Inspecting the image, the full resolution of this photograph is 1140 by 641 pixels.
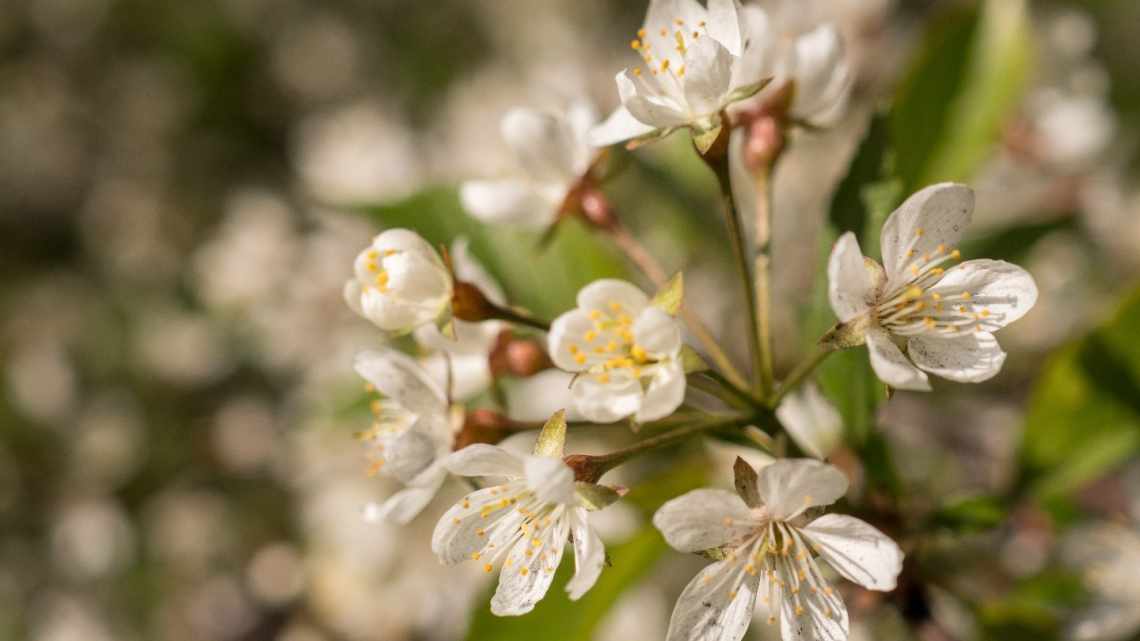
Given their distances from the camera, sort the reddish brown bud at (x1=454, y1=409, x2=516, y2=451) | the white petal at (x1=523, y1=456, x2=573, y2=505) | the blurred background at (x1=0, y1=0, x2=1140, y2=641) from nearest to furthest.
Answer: the white petal at (x1=523, y1=456, x2=573, y2=505)
the reddish brown bud at (x1=454, y1=409, x2=516, y2=451)
the blurred background at (x1=0, y1=0, x2=1140, y2=641)

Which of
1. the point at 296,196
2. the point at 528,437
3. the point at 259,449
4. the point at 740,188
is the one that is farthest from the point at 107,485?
the point at 740,188

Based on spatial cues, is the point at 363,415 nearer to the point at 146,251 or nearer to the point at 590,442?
the point at 590,442

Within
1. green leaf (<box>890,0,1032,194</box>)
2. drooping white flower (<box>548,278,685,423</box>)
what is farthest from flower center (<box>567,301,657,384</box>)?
green leaf (<box>890,0,1032,194</box>)

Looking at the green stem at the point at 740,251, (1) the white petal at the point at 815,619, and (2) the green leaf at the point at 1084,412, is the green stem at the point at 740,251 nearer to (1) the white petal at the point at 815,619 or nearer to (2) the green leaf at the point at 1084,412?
(1) the white petal at the point at 815,619

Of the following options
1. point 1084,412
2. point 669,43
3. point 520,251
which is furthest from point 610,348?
point 1084,412

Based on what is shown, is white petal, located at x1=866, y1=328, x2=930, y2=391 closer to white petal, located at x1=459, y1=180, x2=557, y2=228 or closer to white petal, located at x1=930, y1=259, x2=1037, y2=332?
white petal, located at x1=930, y1=259, x2=1037, y2=332

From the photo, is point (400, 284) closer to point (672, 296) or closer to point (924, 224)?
point (672, 296)
